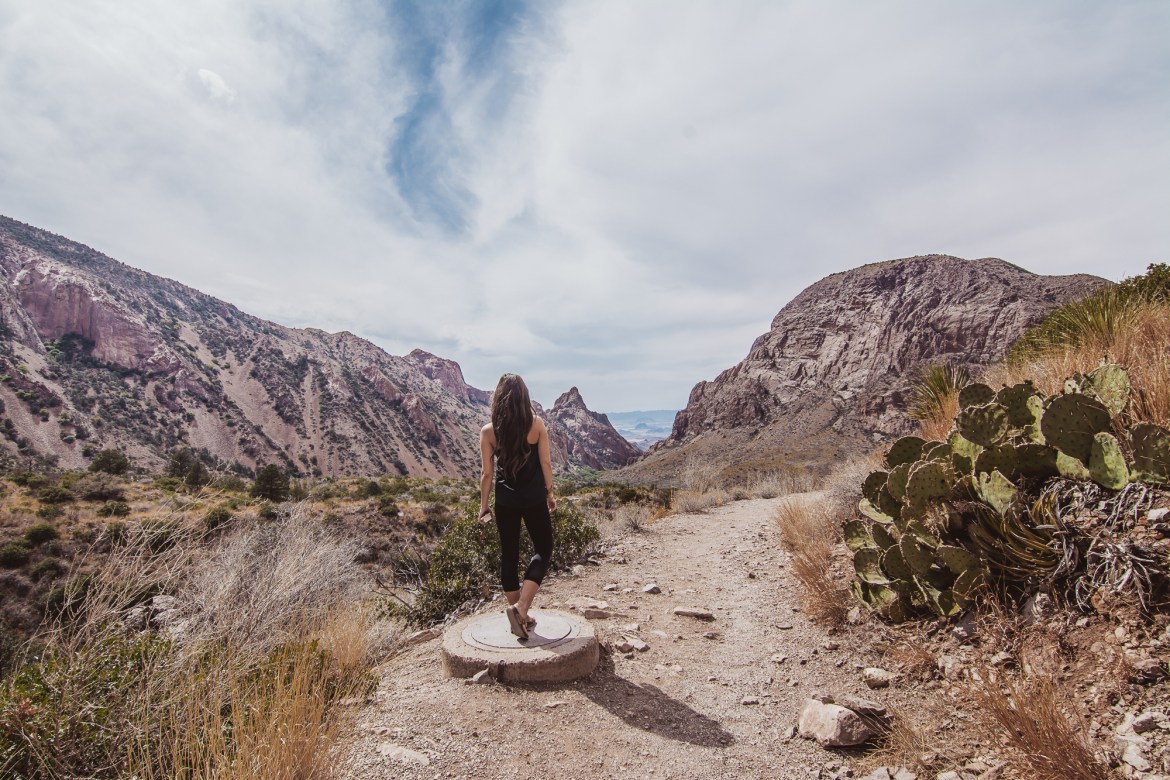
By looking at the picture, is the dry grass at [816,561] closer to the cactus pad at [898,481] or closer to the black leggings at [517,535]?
the cactus pad at [898,481]

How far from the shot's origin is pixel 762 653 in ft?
14.1

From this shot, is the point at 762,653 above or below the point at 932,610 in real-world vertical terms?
below

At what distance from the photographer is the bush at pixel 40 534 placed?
20.2 metres

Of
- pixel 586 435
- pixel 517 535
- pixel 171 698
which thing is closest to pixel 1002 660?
pixel 517 535

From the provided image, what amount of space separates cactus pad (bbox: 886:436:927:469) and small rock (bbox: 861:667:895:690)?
2171 millimetres

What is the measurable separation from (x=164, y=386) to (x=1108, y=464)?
107 metres

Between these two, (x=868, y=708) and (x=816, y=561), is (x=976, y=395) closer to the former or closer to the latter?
(x=816, y=561)

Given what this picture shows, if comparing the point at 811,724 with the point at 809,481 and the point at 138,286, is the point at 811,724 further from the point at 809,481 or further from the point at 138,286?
the point at 138,286

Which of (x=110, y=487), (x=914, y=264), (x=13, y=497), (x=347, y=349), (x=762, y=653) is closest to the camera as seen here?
(x=762, y=653)

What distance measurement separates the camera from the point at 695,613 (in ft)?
17.3

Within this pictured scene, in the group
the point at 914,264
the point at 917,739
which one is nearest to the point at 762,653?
the point at 917,739

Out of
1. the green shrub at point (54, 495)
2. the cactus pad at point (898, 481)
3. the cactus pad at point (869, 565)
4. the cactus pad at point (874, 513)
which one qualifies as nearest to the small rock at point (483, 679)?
the cactus pad at point (869, 565)

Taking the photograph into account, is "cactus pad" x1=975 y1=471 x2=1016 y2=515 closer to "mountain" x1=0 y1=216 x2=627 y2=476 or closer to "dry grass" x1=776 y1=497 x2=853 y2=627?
"dry grass" x1=776 y1=497 x2=853 y2=627

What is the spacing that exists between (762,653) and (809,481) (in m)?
16.1
